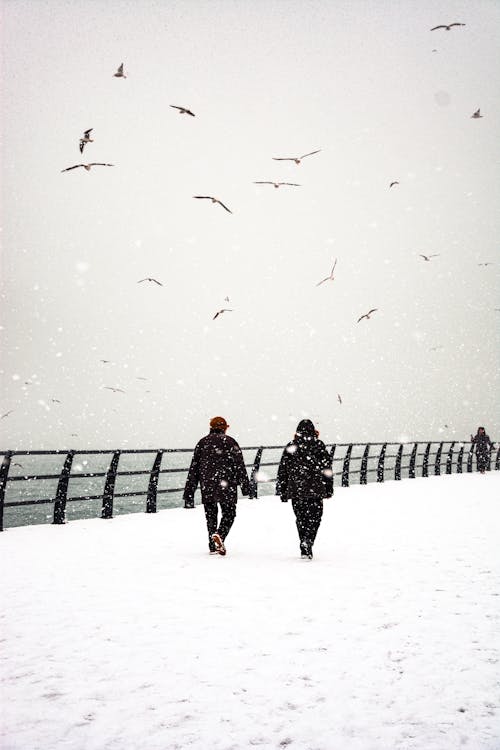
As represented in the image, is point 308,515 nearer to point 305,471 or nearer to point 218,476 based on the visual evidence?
point 305,471

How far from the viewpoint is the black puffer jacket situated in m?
7.72

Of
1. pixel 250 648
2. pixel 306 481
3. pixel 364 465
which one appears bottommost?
pixel 250 648

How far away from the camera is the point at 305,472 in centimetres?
779

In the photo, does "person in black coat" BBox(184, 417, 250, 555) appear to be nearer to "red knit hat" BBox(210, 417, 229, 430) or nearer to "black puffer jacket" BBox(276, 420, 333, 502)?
"red knit hat" BBox(210, 417, 229, 430)

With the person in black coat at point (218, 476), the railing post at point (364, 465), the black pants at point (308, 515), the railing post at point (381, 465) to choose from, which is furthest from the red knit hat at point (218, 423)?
the railing post at point (381, 465)

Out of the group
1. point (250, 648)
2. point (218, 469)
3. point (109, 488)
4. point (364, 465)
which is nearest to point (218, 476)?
point (218, 469)

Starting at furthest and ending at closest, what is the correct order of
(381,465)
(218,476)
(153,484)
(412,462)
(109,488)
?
1. (412,462)
2. (381,465)
3. (153,484)
4. (109,488)
5. (218,476)

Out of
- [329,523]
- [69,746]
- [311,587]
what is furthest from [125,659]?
[329,523]

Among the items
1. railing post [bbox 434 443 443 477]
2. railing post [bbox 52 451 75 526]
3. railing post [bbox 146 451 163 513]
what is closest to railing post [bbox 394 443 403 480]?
railing post [bbox 434 443 443 477]

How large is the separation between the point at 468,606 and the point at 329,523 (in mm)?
6190

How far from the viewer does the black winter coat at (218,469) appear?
26.1ft

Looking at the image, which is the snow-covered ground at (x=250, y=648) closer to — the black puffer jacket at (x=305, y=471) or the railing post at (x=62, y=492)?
the black puffer jacket at (x=305, y=471)

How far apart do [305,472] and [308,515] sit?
0.48m

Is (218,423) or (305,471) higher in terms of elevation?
(218,423)
